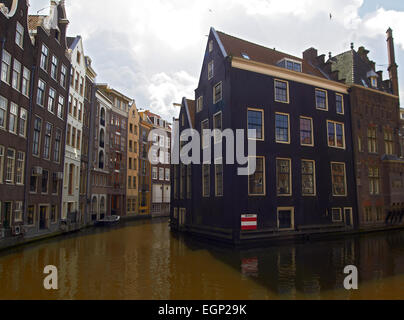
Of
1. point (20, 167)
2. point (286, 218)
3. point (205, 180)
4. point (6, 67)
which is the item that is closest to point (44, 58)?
point (6, 67)

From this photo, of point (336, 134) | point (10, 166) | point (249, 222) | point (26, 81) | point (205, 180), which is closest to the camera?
point (10, 166)

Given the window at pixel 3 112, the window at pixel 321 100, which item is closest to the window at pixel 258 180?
the window at pixel 321 100

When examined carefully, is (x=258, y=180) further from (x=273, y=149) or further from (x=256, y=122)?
(x=256, y=122)

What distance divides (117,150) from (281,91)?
111ft

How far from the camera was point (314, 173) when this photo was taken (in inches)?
1130

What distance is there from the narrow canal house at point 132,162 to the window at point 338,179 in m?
38.1

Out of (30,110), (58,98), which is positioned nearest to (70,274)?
(30,110)

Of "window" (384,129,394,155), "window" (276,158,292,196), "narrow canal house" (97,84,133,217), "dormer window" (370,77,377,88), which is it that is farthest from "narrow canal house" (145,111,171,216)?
"dormer window" (370,77,377,88)

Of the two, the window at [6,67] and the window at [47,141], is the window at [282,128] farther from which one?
the window at [6,67]

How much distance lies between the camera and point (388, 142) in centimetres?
3716

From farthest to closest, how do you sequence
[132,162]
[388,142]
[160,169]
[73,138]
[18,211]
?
[160,169]
[132,162]
[388,142]
[73,138]
[18,211]

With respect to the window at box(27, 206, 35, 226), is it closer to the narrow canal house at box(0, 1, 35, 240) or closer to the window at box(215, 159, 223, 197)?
the narrow canal house at box(0, 1, 35, 240)

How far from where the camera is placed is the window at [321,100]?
1212 inches
